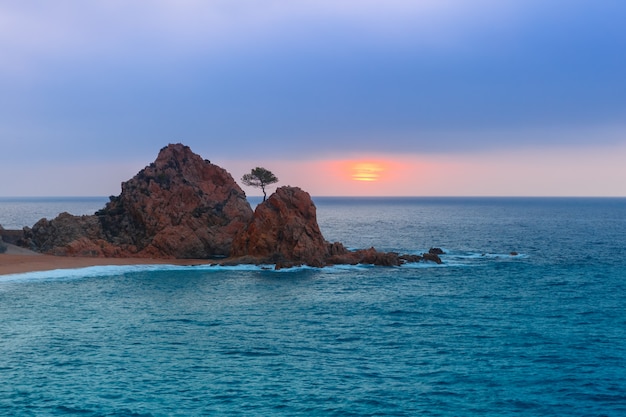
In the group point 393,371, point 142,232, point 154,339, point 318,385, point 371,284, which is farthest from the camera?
point 142,232

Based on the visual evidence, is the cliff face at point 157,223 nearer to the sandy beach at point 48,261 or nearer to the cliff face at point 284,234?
the sandy beach at point 48,261

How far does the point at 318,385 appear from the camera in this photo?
27.8 metres

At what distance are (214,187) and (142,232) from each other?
45.7 feet

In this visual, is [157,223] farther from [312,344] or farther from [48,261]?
[312,344]

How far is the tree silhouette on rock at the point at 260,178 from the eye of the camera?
103 metres

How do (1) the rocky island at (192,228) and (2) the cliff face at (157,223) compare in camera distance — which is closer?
(1) the rocky island at (192,228)

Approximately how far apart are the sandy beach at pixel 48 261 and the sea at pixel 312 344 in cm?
455

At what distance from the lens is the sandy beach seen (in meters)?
66.2

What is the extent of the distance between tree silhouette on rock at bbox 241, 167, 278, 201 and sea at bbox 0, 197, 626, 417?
132 ft

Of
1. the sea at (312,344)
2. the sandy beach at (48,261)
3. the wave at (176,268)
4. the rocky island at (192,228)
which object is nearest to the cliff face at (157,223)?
the rocky island at (192,228)

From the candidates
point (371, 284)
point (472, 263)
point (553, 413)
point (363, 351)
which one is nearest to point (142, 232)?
point (371, 284)

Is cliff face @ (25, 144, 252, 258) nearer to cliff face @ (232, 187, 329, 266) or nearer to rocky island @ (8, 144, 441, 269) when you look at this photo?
rocky island @ (8, 144, 441, 269)

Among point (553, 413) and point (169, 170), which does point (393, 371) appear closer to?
point (553, 413)

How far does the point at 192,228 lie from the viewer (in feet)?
266
